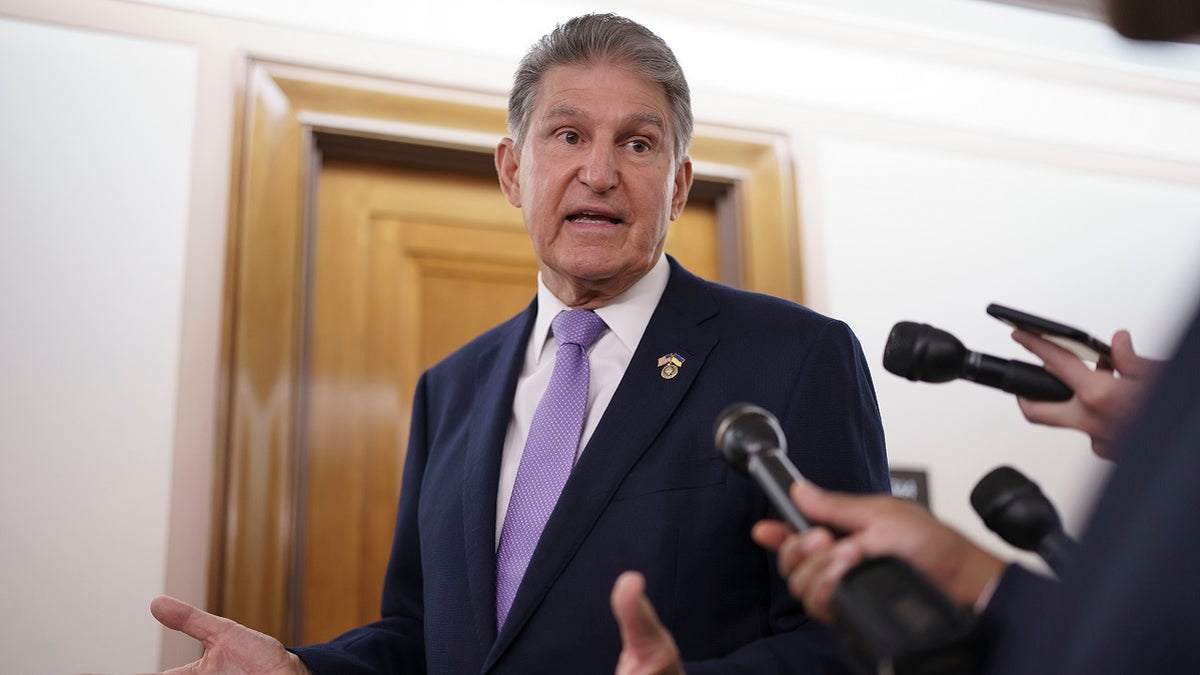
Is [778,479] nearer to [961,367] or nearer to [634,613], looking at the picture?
[634,613]

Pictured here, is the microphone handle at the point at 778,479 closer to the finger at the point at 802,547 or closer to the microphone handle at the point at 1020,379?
the finger at the point at 802,547

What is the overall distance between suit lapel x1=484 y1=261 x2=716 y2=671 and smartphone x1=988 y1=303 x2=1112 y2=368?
552 mm

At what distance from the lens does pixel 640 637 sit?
879 mm

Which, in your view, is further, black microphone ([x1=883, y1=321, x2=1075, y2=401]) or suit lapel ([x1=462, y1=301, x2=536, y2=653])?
suit lapel ([x1=462, y1=301, x2=536, y2=653])

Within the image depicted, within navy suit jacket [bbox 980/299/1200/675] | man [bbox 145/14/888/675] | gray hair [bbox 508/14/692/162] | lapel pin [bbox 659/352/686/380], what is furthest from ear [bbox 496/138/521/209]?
navy suit jacket [bbox 980/299/1200/675]

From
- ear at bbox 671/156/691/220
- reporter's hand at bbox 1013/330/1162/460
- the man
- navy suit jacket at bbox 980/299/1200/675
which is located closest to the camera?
navy suit jacket at bbox 980/299/1200/675

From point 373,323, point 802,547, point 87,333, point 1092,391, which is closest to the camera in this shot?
point 802,547

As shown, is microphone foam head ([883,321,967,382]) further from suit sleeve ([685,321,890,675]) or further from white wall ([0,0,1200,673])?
white wall ([0,0,1200,673])

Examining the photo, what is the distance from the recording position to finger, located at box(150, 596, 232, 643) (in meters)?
1.38

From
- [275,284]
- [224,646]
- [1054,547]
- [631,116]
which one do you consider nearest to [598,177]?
[631,116]

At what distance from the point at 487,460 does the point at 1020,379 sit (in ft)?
2.73

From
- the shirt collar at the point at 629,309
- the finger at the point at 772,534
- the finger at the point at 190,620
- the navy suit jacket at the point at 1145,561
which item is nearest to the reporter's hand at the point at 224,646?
the finger at the point at 190,620

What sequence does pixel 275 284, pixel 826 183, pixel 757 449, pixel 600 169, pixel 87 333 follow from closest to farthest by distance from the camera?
pixel 757 449, pixel 600 169, pixel 87 333, pixel 275 284, pixel 826 183

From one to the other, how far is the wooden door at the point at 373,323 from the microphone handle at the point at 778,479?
6.46 feet
